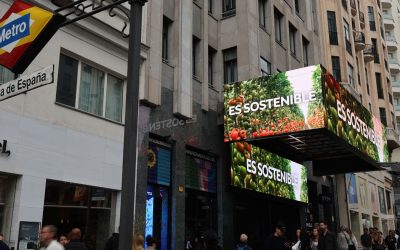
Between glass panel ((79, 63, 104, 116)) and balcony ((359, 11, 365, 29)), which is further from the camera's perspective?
balcony ((359, 11, 365, 29))

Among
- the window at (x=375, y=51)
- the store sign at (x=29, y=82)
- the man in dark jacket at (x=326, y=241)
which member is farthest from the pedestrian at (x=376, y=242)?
the window at (x=375, y=51)

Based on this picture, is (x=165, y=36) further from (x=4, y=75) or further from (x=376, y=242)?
(x=376, y=242)

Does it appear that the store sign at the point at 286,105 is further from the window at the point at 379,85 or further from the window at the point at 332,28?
the window at the point at 379,85

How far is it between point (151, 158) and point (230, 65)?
7737 mm

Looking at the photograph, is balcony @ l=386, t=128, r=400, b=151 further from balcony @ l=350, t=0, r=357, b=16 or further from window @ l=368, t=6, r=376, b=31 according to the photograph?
balcony @ l=350, t=0, r=357, b=16

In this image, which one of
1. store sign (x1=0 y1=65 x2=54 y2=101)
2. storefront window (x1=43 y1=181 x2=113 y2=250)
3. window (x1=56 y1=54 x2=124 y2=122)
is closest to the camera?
store sign (x1=0 y1=65 x2=54 y2=101)

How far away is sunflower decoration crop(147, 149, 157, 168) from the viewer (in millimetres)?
15092

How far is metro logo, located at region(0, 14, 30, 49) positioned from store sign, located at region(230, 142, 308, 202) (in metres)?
12.0

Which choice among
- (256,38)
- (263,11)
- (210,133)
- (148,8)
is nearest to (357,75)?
(263,11)

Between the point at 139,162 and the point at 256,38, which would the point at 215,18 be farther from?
the point at 139,162

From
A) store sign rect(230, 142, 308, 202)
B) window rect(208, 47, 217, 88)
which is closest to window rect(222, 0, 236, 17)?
window rect(208, 47, 217, 88)

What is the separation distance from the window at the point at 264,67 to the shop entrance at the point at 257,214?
241 inches

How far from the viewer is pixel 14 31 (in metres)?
7.34

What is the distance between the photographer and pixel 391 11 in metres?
61.6
